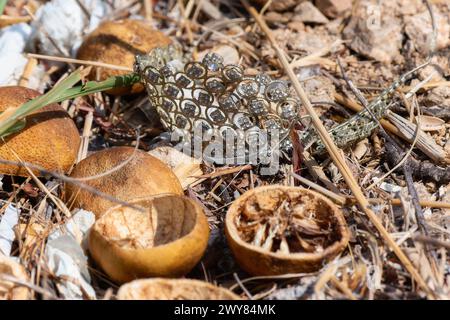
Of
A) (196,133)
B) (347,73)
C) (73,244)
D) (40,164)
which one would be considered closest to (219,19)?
(347,73)

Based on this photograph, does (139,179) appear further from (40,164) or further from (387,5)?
(387,5)

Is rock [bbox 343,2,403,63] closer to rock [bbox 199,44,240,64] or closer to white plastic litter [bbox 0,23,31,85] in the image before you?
rock [bbox 199,44,240,64]

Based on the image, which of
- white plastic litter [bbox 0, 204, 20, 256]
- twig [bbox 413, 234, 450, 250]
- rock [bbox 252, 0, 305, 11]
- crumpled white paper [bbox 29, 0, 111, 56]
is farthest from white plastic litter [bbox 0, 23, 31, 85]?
twig [bbox 413, 234, 450, 250]

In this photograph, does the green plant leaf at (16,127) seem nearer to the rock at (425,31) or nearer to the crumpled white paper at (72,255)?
the crumpled white paper at (72,255)

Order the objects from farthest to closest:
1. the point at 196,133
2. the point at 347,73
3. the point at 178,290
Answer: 1. the point at 347,73
2. the point at 196,133
3. the point at 178,290

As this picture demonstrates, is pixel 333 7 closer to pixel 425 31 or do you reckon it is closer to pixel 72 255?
pixel 425 31

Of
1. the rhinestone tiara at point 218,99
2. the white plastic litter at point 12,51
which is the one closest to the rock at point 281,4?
the rhinestone tiara at point 218,99
